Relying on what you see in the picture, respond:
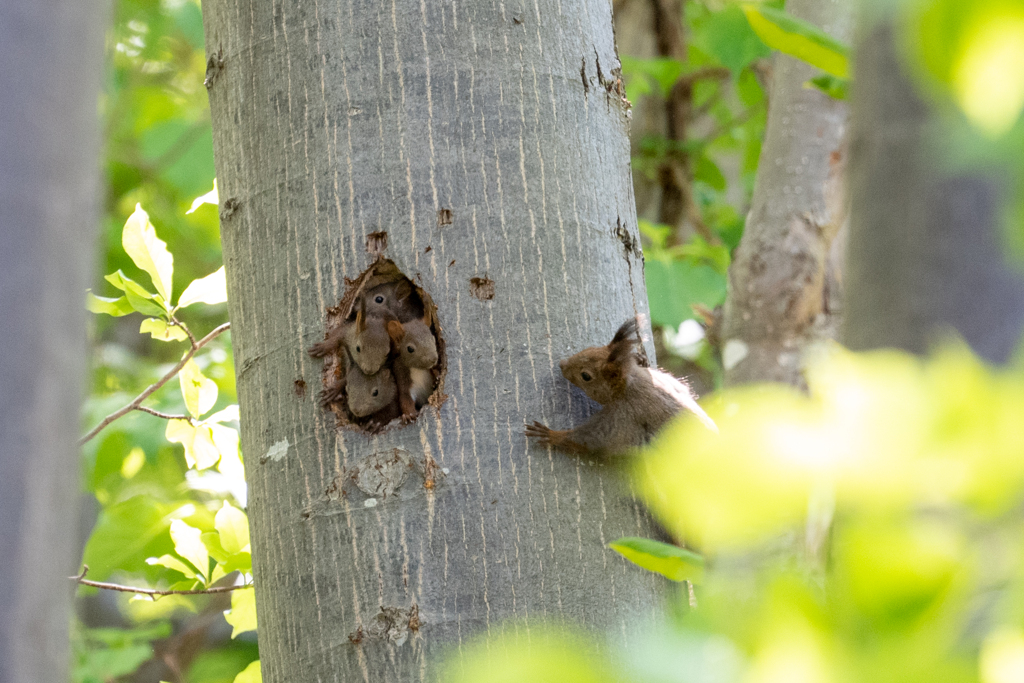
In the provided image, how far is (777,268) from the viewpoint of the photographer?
446 centimetres

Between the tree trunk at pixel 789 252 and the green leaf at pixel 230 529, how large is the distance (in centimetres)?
262

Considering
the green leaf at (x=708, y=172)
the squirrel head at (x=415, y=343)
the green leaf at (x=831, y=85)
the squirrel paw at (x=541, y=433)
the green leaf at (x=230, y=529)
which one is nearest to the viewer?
the green leaf at (x=831, y=85)

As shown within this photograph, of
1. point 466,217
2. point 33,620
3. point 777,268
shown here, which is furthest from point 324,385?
point 777,268

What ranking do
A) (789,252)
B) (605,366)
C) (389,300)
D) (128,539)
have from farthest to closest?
(789,252)
(128,539)
(389,300)
(605,366)

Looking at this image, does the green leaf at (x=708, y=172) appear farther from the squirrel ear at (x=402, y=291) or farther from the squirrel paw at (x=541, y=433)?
the squirrel paw at (x=541, y=433)

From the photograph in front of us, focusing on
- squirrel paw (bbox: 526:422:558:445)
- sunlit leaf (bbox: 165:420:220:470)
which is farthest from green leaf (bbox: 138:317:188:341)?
squirrel paw (bbox: 526:422:558:445)

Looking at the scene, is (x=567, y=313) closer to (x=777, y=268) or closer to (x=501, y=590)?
(x=501, y=590)

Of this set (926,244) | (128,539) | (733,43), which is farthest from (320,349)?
(733,43)

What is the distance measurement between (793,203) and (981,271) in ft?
13.7

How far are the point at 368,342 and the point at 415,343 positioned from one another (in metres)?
0.13

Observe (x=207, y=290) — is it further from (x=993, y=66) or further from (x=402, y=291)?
(x=993, y=66)

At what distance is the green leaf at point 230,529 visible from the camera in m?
2.65

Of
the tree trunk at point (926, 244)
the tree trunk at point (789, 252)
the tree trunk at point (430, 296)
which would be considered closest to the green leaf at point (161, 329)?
the tree trunk at point (430, 296)

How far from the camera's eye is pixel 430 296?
6.23 feet
